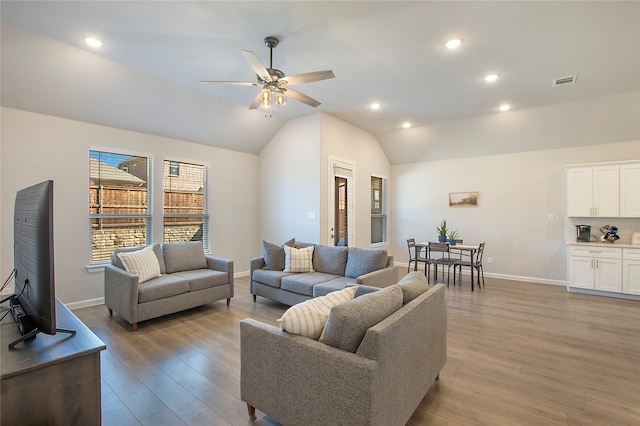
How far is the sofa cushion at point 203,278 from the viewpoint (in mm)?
4020

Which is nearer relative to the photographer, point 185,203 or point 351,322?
point 351,322

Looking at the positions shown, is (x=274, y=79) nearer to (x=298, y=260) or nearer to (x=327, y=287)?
(x=327, y=287)

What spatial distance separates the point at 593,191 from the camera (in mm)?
5320

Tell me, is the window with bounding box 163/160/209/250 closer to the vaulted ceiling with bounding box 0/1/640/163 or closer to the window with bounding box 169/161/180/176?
the window with bounding box 169/161/180/176

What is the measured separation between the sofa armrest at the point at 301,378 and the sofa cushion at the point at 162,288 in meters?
2.20

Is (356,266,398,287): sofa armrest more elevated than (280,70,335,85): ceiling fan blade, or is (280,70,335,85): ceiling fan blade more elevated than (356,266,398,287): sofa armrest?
(280,70,335,85): ceiling fan blade

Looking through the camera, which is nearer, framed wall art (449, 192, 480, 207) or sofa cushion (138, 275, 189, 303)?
sofa cushion (138, 275, 189, 303)

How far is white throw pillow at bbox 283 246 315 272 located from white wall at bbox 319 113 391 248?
968 millimetres

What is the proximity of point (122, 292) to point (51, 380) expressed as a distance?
269 centimetres

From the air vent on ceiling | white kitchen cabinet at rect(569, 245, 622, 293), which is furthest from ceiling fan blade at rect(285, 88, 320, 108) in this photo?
white kitchen cabinet at rect(569, 245, 622, 293)

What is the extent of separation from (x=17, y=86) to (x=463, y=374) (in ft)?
19.1

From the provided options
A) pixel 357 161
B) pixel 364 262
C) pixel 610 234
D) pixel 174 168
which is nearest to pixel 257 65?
pixel 364 262

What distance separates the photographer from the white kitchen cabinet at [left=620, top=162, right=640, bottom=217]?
4.97 meters

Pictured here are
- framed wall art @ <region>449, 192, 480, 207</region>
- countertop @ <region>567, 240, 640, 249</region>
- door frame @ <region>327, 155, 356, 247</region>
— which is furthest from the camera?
framed wall art @ <region>449, 192, 480, 207</region>
